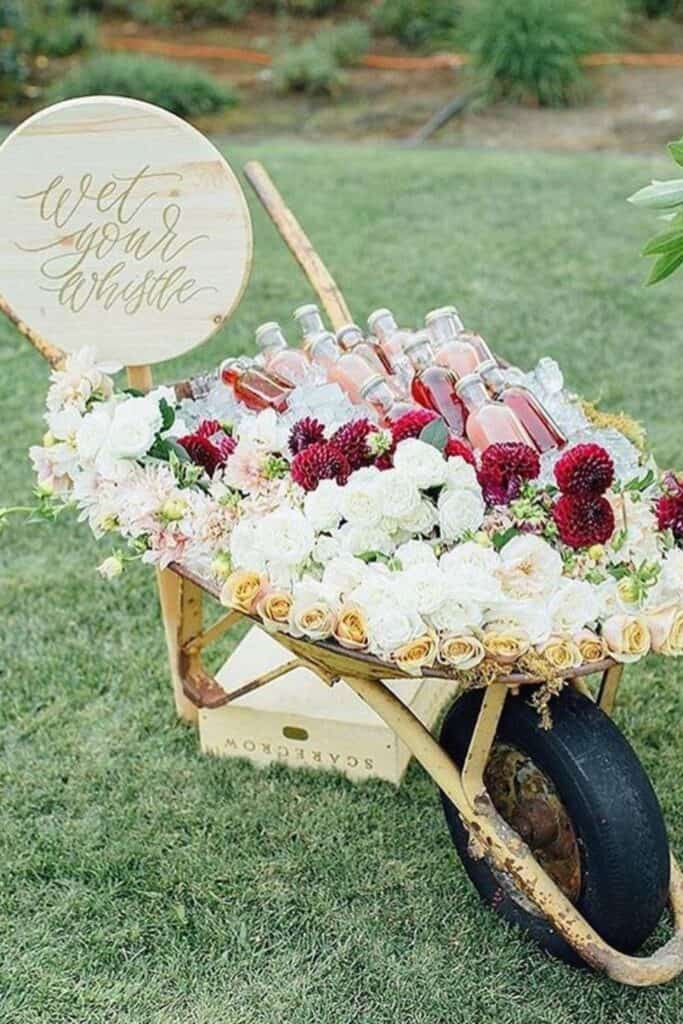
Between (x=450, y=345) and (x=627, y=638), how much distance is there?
0.71 m

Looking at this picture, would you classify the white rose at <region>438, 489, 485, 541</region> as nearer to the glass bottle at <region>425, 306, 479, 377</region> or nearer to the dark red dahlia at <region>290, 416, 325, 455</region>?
the dark red dahlia at <region>290, 416, 325, 455</region>

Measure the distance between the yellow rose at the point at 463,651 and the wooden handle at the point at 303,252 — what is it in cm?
92

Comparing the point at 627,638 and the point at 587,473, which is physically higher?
the point at 587,473

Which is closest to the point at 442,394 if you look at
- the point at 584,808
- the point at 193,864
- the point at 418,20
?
the point at 584,808

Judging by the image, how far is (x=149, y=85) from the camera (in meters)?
6.69

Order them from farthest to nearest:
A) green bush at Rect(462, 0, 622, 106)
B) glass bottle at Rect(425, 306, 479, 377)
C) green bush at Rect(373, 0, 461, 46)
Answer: green bush at Rect(373, 0, 461, 46) < green bush at Rect(462, 0, 622, 106) < glass bottle at Rect(425, 306, 479, 377)

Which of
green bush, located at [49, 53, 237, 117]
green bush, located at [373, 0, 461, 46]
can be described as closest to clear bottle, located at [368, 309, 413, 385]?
green bush, located at [49, 53, 237, 117]

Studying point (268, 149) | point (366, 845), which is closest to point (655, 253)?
point (366, 845)

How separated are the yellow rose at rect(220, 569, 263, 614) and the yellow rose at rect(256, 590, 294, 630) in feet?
0.05

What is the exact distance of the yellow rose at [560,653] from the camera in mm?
1553

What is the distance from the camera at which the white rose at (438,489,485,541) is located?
166 cm

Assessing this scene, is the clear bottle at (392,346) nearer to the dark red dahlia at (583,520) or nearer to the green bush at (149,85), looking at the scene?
the dark red dahlia at (583,520)

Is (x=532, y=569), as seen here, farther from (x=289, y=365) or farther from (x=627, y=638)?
(x=289, y=365)

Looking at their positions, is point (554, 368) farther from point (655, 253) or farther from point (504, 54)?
point (504, 54)
